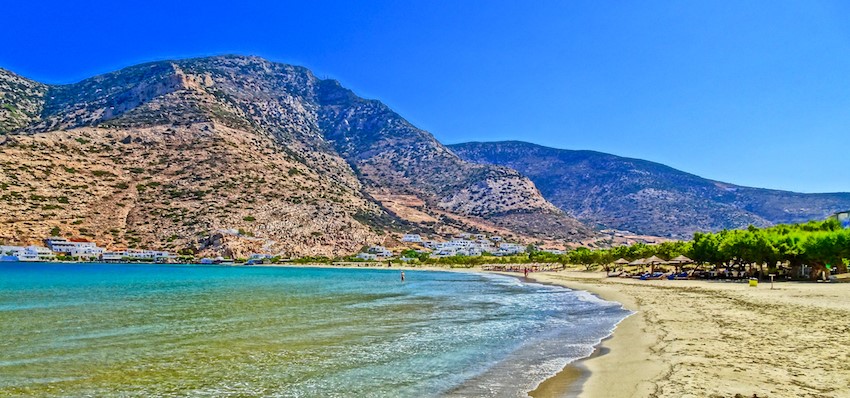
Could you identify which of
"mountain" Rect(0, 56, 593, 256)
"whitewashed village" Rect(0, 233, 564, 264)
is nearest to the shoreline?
"whitewashed village" Rect(0, 233, 564, 264)

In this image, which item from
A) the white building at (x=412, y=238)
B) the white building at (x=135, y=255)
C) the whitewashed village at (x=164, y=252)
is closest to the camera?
the whitewashed village at (x=164, y=252)

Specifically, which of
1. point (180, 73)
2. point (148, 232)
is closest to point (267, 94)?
point (180, 73)

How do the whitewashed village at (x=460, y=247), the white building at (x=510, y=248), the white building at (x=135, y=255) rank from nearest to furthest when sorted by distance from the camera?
the white building at (x=135, y=255)
the whitewashed village at (x=460, y=247)
the white building at (x=510, y=248)

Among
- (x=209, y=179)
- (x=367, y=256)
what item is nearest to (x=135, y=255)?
(x=209, y=179)

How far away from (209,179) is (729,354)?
111156 millimetres

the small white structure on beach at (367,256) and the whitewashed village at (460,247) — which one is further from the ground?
the whitewashed village at (460,247)

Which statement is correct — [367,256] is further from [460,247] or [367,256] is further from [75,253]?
[75,253]

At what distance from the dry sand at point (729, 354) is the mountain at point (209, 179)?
96.0m

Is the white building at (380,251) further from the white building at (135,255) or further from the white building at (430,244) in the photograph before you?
the white building at (135,255)

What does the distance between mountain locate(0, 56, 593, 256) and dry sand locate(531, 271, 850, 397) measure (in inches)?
3780

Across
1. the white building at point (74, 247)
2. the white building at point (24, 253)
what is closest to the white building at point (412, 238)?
the white building at point (74, 247)

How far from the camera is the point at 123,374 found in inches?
449

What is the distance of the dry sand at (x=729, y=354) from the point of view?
873 cm

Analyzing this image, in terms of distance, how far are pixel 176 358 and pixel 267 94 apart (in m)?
182
